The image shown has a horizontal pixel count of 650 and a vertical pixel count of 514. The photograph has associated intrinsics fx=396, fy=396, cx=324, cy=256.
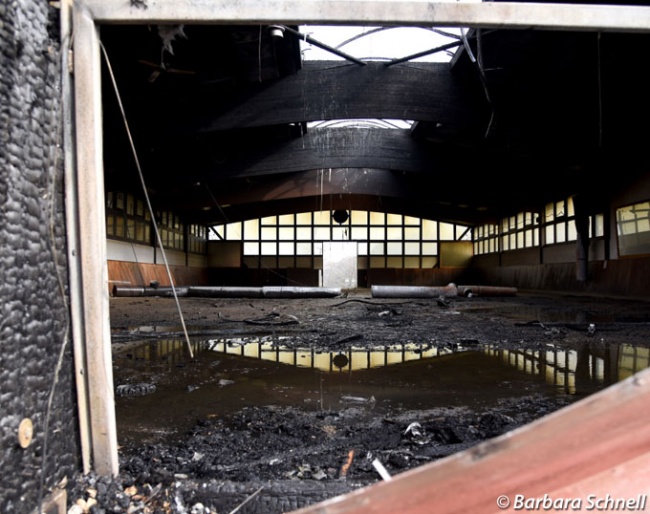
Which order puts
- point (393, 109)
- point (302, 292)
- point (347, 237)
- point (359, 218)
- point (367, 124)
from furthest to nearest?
point (359, 218) → point (347, 237) → point (367, 124) → point (302, 292) → point (393, 109)

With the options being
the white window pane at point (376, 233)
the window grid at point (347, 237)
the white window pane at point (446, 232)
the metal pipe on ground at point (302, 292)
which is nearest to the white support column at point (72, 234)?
the metal pipe on ground at point (302, 292)

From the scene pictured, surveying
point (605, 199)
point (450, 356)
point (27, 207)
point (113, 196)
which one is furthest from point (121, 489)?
point (605, 199)

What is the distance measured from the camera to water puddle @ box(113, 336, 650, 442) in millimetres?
2879

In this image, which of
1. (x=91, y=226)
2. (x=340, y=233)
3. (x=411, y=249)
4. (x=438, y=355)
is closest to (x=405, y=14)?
(x=91, y=226)

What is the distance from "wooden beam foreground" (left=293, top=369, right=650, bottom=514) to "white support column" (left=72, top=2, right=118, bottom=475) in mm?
1371

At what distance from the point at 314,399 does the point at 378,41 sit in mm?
8054

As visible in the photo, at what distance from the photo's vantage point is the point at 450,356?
4555 mm

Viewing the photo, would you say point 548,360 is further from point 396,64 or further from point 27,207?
point 396,64

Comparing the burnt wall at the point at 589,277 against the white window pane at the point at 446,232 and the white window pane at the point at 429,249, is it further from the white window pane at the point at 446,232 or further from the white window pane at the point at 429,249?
the white window pane at the point at 446,232

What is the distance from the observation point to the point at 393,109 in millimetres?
9445

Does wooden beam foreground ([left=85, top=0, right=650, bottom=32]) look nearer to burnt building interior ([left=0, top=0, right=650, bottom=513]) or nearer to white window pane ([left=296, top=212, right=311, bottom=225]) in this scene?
burnt building interior ([left=0, top=0, right=650, bottom=513])

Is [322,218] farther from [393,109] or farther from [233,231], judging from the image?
[393,109]

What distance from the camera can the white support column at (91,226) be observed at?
1.66 m

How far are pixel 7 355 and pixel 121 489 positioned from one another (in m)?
0.78
